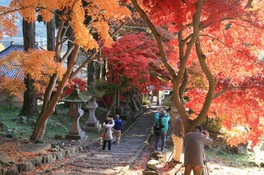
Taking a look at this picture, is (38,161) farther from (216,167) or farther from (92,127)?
(92,127)

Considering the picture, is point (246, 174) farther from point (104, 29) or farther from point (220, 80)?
point (104, 29)

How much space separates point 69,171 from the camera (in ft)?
30.9

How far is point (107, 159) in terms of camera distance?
1190cm

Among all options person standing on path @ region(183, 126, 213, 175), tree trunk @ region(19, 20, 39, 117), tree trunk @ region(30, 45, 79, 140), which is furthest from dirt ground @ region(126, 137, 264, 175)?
tree trunk @ region(19, 20, 39, 117)

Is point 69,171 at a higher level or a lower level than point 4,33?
lower

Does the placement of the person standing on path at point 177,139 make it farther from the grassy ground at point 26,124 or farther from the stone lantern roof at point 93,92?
the stone lantern roof at point 93,92

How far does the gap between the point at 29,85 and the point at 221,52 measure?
1122 cm

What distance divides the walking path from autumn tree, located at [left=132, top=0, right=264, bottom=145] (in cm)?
302

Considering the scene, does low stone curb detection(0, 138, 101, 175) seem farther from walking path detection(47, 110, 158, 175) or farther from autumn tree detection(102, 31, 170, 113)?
autumn tree detection(102, 31, 170, 113)

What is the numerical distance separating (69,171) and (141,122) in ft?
46.8

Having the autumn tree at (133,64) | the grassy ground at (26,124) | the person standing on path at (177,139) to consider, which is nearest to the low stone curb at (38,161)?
the grassy ground at (26,124)

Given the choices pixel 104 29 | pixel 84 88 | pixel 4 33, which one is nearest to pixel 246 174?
pixel 104 29

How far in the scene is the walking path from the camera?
378 inches

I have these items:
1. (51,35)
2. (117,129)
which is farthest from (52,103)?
(51,35)
